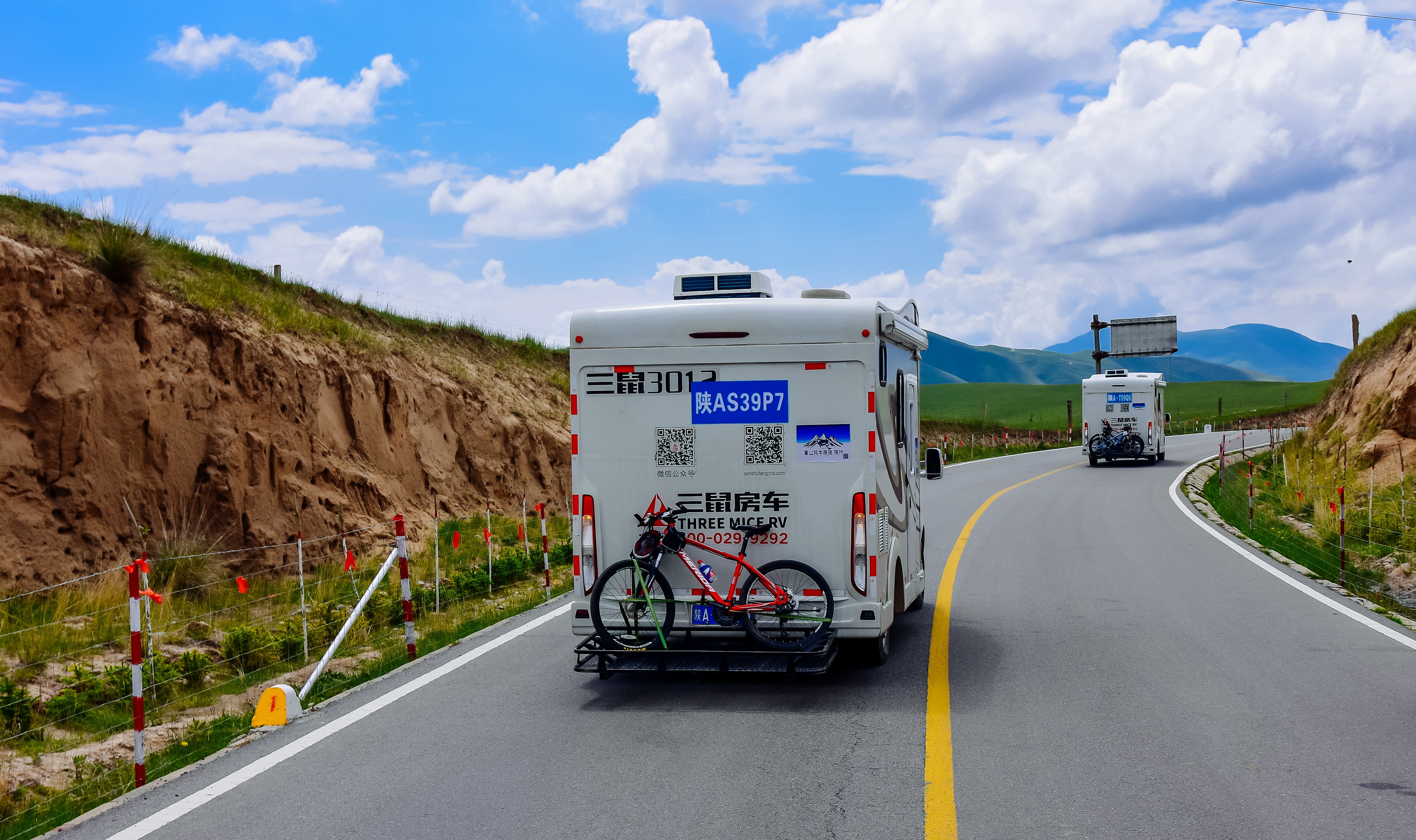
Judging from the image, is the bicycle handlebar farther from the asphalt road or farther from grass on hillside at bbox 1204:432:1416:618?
grass on hillside at bbox 1204:432:1416:618

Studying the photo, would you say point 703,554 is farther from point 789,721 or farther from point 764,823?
point 764,823

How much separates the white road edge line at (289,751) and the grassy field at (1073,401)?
75530mm

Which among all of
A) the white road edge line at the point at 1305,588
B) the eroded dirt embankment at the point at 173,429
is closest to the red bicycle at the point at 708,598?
the white road edge line at the point at 1305,588

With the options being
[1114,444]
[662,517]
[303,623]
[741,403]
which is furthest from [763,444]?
[1114,444]

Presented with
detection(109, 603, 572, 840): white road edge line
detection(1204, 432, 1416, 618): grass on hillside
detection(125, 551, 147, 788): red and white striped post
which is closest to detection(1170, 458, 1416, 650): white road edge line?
detection(1204, 432, 1416, 618): grass on hillside

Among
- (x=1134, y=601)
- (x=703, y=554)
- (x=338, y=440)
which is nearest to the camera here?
(x=703, y=554)

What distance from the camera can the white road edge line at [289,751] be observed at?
5.26 m

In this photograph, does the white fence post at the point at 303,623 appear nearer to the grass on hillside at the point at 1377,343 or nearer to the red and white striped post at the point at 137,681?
the red and white striped post at the point at 137,681

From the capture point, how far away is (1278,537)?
17484 mm

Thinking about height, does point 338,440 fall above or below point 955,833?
above

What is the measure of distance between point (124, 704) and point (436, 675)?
2.60 m

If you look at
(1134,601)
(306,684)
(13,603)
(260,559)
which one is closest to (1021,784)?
(306,684)

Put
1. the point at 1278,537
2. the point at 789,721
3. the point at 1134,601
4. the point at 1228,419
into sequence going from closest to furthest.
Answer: the point at 789,721, the point at 1134,601, the point at 1278,537, the point at 1228,419

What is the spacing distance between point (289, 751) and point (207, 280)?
13776 mm
